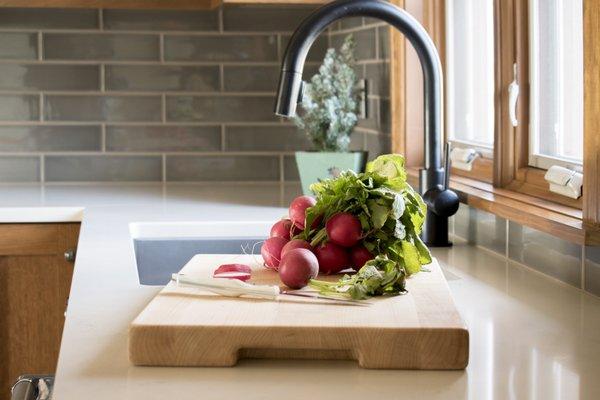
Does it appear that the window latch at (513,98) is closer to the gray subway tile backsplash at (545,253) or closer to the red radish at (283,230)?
the gray subway tile backsplash at (545,253)

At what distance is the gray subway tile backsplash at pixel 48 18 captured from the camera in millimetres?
3389

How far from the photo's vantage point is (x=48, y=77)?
11.2 feet

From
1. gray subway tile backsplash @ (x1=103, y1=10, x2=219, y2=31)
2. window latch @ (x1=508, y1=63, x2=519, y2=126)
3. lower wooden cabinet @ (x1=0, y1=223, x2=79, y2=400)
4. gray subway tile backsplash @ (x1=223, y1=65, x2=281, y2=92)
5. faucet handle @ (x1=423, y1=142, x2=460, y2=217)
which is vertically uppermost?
gray subway tile backsplash @ (x1=103, y1=10, x2=219, y2=31)

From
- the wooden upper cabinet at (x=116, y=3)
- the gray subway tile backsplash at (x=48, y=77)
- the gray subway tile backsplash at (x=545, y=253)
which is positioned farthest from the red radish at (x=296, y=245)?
the gray subway tile backsplash at (x=48, y=77)

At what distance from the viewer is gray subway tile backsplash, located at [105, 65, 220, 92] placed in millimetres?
3432

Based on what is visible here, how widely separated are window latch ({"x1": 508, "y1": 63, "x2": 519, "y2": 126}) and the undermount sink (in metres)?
0.63

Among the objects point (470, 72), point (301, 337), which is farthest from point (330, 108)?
point (301, 337)

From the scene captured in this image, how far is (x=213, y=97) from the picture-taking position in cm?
345

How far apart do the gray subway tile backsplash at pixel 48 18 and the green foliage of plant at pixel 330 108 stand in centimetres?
91

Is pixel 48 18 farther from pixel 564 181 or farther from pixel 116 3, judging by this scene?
pixel 564 181

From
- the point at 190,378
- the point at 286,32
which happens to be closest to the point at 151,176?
the point at 286,32

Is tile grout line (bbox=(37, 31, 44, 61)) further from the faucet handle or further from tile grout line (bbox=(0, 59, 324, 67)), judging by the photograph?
the faucet handle

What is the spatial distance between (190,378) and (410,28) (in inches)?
43.6

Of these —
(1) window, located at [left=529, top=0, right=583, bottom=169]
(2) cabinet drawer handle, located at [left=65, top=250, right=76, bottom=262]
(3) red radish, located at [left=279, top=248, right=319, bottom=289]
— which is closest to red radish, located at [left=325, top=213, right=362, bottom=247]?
(3) red radish, located at [left=279, top=248, right=319, bottom=289]
